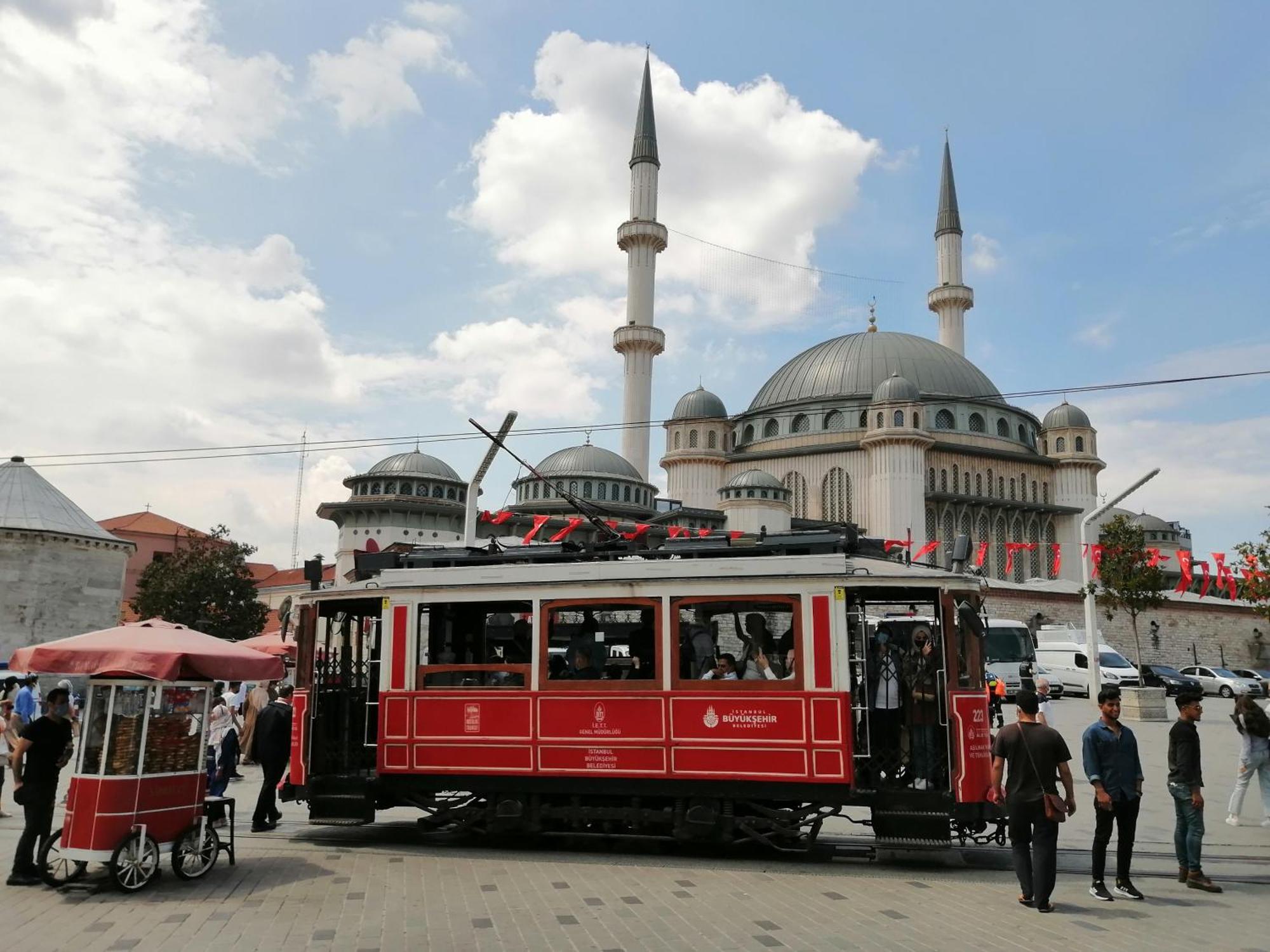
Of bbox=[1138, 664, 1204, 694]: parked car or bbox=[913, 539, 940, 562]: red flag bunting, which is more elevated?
bbox=[913, 539, 940, 562]: red flag bunting

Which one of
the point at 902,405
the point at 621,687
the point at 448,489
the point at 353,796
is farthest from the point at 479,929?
the point at 448,489

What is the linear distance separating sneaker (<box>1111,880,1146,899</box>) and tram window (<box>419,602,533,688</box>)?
18.0ft

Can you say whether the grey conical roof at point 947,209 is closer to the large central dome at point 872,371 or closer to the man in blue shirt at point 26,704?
the large central dome at point 872,371

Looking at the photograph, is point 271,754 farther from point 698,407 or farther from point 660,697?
point 698,407

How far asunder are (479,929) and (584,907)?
36.5 inches

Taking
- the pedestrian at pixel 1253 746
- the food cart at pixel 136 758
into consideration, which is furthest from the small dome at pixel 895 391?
the food cart at pixel 136 758

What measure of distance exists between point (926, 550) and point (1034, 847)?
46.5 metres

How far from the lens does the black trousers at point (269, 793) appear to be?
1103 cm

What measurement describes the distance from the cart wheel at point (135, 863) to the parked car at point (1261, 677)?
37259 millimetres

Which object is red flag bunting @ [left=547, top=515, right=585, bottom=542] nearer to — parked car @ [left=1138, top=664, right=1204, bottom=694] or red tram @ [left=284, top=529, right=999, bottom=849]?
parked car @ [left=1138, top=664, right=1204, bottom=694]

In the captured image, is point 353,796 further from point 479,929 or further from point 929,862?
point 929,862

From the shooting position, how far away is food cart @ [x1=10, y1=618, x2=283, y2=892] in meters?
7.99

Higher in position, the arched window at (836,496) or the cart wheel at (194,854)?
the arched window at (836,496)

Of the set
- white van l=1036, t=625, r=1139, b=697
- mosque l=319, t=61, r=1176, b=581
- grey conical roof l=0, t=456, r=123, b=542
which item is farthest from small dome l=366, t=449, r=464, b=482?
white van l=1036, t=625, r=1139, b=697
